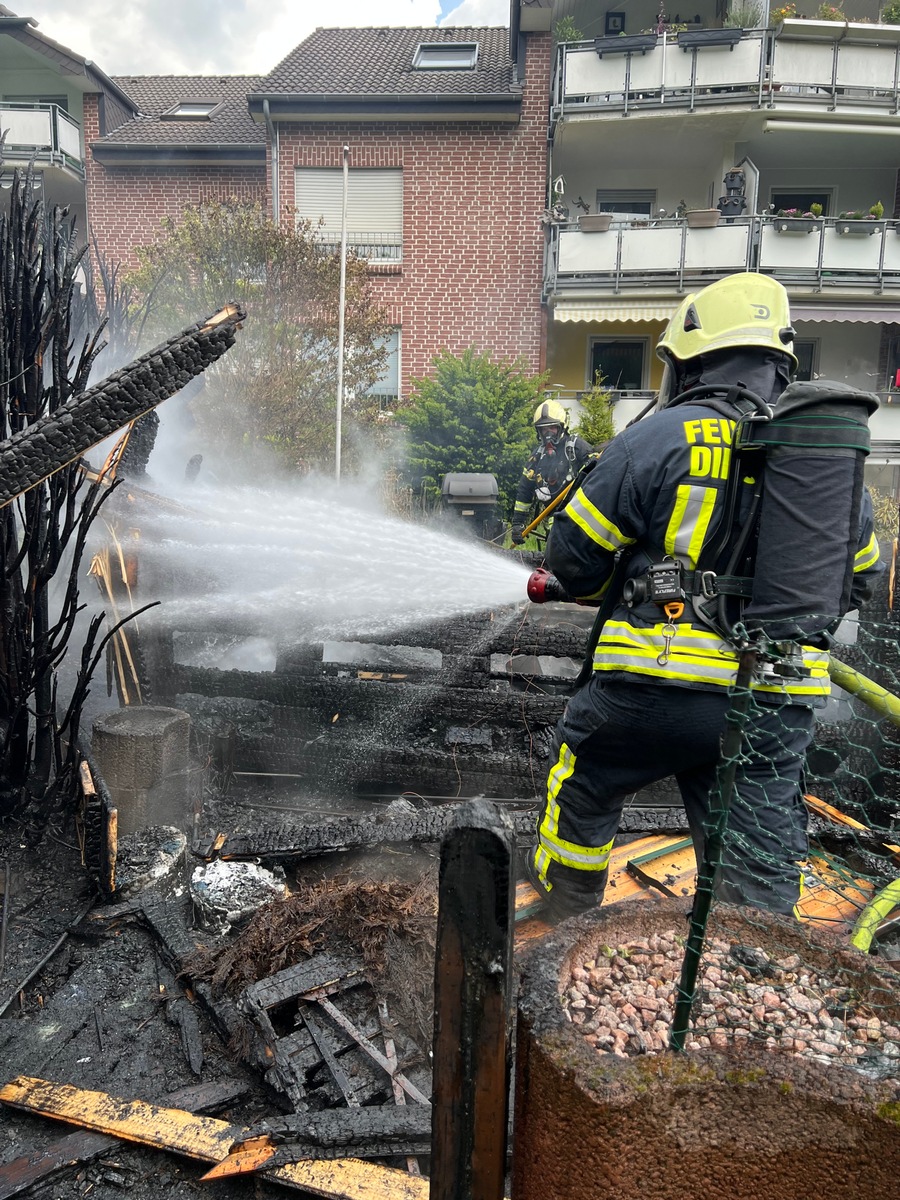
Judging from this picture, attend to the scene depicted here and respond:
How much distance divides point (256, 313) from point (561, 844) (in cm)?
1184

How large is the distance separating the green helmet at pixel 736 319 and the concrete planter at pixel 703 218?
41.7 feet

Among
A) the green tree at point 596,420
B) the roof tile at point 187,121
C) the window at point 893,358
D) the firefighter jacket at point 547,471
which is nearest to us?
the firefighter jacket at point 547,471

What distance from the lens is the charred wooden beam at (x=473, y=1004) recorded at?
1.28m

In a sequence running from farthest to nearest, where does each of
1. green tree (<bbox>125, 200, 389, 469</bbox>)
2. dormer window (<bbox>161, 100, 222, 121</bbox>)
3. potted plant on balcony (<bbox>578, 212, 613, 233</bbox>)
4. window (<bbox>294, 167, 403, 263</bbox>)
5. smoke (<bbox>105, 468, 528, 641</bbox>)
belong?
dormer window (<bbox>161, 100, 222, 121</bbox>) → window (<bbox>294, 167, 403, 263</bbox>) → potted plant on balcony (<bbox>578, 212, 613, 233</bbox>) → green tree (<bbox>125, 200, 389, 469</bbox>) → smoke (<bbox>105, 468, 528, 641</bbox>)

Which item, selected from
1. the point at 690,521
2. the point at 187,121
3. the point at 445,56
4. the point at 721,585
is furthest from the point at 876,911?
the point at 187,121

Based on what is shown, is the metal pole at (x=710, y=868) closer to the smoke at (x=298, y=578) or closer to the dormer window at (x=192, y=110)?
the smoke at (x=298, y=578)

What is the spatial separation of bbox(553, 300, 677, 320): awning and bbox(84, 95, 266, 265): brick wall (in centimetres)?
767

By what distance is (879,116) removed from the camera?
46.6 feet

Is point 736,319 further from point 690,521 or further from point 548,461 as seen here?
point 548,461

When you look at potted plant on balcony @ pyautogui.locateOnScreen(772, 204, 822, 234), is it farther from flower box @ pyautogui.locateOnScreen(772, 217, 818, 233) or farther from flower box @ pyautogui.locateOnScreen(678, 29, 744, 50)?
flower box @ pyautogui.locateOnScreen(678, 29, 744, 50)

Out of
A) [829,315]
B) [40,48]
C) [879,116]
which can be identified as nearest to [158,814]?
[829,315]

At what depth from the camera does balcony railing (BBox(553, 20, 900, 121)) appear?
45.7 ft

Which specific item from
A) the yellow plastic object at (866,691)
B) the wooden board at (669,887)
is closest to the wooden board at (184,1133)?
the wooden board at (669,887)

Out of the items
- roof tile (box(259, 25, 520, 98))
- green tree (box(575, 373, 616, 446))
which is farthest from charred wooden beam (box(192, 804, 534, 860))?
roof tile (box(259, 25, 520, 98))
